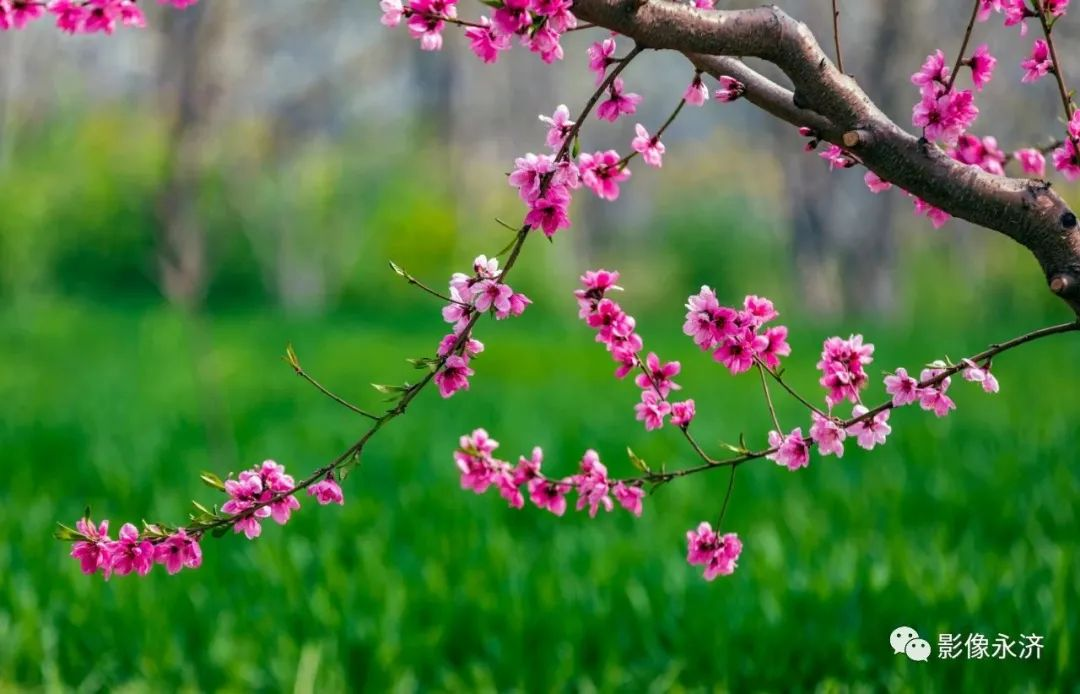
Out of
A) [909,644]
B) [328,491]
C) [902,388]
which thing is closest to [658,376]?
[902,388]

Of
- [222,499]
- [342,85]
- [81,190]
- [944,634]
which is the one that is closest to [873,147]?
[944,634]

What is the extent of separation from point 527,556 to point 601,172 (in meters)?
Result: 2.32

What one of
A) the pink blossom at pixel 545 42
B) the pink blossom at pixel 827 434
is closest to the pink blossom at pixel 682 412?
the pink blossom at pixel 827 434

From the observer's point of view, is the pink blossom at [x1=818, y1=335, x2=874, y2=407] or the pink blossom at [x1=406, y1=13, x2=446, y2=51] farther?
the pink blossom at [x1=818, y1=335, x2=874, y2=407]

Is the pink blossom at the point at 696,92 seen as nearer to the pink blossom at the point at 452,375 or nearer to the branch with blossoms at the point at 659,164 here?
the branch with blossoms at the point at 659,164

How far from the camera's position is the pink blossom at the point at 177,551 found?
179cm

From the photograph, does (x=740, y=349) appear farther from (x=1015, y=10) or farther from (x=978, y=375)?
(x=1015, y=10)

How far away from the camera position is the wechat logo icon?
3.01 metres

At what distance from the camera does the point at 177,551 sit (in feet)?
5.92

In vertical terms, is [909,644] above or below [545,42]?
below

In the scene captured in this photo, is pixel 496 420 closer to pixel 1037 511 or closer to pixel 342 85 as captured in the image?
pixel 1037 511

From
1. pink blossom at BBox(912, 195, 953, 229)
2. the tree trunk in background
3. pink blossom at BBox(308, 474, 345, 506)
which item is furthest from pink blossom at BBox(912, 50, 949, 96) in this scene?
the tree trunk in background

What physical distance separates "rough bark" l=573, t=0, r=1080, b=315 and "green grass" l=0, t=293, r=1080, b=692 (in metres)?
1.48

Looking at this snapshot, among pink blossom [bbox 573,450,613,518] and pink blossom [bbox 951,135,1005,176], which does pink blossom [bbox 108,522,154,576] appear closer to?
pink blossom [bbox 573,450,613,518]
